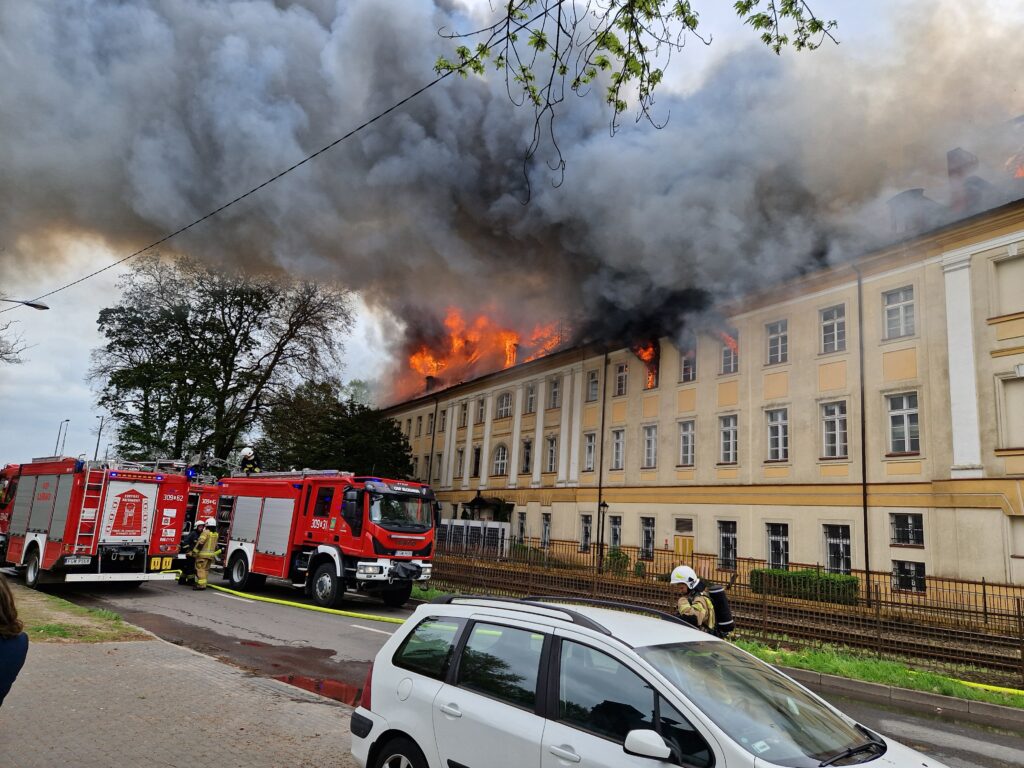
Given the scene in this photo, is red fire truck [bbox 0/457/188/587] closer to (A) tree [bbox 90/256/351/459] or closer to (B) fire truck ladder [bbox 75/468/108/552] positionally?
(B) fire truck ladder [bbox 75/468/108/552]

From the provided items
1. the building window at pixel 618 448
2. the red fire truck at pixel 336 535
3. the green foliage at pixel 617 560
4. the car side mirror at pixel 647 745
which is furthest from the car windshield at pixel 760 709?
the building window at pixel 618 448

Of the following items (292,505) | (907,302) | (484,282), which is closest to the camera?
(292,505)

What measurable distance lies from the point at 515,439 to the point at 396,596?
67.3 feet

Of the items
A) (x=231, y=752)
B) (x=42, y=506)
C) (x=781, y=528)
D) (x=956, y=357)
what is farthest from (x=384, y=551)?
(x=956, y=357)

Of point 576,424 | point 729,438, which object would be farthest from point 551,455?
point 729,438

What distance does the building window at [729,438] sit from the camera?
23500 millimetres

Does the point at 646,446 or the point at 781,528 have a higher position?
the point at 646,446

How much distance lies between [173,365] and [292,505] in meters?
17.3

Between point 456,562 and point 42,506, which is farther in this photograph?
point 456,562

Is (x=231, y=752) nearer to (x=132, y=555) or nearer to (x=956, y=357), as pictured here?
(x=132, y=555)

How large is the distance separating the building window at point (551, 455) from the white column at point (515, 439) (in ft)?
7.66

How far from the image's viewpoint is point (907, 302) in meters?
19.5

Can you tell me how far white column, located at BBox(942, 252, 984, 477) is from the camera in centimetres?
1728

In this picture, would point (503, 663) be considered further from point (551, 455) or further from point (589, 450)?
point (551, 455)
